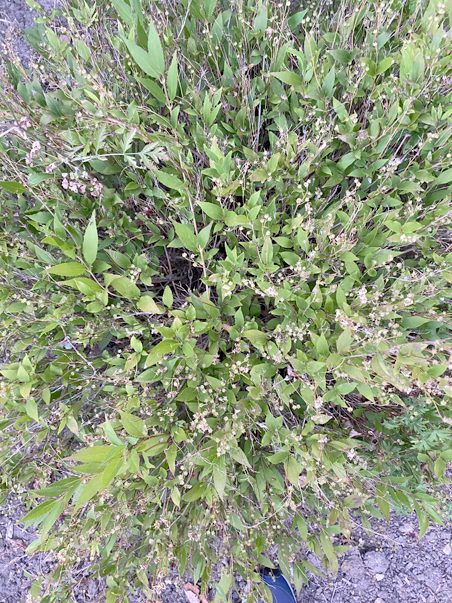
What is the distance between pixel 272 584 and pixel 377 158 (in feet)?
9.04

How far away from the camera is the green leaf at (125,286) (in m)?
1.38

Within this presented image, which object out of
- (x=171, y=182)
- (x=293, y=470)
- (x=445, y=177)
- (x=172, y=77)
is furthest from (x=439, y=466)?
(x=172, y=77)

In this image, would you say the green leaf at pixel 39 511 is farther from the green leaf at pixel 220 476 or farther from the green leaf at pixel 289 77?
the green leaf at pixel 289 77

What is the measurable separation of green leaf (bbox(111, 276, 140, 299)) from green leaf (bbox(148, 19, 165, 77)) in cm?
77

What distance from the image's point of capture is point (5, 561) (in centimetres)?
265

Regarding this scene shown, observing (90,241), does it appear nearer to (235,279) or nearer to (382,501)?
(235,279)

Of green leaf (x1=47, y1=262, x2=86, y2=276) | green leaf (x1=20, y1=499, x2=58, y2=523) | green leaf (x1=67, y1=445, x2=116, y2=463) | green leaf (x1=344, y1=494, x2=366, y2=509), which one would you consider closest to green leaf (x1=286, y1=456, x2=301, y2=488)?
green leaf (x1=344, y1=494, x2=366, y2=509)

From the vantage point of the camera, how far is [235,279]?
146cm

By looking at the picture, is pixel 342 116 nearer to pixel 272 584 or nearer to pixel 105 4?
pixel 105 4

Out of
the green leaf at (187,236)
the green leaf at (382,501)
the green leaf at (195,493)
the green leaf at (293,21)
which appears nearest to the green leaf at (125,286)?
the green leaf at (187,236)

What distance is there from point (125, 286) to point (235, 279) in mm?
447

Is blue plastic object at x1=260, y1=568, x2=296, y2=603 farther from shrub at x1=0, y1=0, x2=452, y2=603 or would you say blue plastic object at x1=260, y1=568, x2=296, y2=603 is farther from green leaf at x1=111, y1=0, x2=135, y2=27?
green leaf at x1=111, y1=0, x2=135, y2=27

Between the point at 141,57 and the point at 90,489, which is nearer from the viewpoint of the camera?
the point at 90,489

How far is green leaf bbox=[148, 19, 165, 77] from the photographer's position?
3.80 feet
